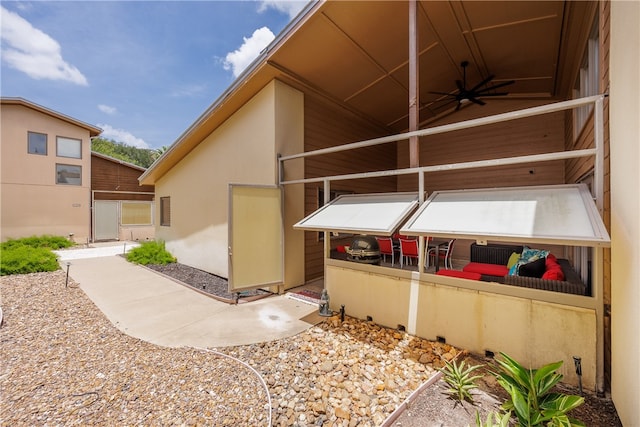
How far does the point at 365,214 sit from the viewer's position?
456 cm

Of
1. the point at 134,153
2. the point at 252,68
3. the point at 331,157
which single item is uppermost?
the point at 134,153

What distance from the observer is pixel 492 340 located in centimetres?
347

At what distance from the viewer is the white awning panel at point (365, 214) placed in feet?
13.1

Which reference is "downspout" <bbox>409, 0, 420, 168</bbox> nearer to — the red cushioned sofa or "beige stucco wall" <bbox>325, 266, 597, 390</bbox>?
"beige stucco wall" <bbox>325, 266, 597, 390</bbox>

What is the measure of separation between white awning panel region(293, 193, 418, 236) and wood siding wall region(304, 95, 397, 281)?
6.29 ft

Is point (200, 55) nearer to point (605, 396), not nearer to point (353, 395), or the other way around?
point (353, 395)

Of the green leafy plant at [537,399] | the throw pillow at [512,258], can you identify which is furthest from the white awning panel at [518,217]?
the throw pillow at [512,258]

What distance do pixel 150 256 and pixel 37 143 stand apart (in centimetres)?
1050

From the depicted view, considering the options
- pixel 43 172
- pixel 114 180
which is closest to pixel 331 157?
pixel 114 180

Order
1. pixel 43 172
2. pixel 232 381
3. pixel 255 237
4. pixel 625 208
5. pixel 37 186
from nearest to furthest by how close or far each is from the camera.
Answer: pixel 625 208
pixel 232 381
pixel 255 237
pixel 37 186
pixel 43 172

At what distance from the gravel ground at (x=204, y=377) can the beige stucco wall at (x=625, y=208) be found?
1703 millimetres

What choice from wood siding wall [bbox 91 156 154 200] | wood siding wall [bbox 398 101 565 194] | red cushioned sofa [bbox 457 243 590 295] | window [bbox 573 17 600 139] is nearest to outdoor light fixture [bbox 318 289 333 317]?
red cushioned sofa [bbox 457 243 590 295]

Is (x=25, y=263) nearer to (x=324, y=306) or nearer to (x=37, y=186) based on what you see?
(x=37, y=186)

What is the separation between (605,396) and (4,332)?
843 centimetres
